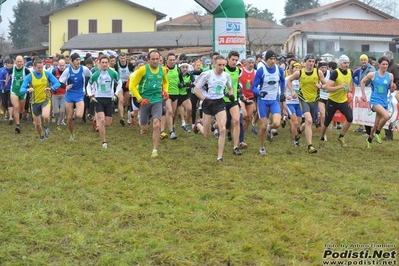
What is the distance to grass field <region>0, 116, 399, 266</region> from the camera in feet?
17.2

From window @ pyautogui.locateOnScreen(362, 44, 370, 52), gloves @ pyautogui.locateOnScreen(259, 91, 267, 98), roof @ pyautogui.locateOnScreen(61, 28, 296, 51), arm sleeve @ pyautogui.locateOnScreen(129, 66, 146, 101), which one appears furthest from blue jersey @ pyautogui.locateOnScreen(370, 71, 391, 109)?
window @ pyautogui.locateOnScreen(362, 44, 370, 52)

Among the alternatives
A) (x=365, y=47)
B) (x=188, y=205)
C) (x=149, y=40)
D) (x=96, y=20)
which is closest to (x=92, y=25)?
(x=96, y=20)

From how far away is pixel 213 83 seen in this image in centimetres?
995

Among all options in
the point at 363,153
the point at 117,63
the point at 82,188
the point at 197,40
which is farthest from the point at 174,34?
the point at 82,188

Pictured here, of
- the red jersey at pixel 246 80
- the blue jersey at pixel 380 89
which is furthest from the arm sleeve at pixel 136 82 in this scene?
the blue jersey at pixel 380 89

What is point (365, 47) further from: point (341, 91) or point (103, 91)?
point (103, 91)

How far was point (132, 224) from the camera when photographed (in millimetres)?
6059

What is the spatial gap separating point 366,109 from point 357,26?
36.3m

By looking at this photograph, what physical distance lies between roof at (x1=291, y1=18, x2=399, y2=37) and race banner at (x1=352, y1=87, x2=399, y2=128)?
31.2 meters

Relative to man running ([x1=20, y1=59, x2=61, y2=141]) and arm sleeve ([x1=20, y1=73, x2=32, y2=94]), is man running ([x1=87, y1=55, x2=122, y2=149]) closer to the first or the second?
man running ([x1=20, y1=59, x2=61, y2=141])

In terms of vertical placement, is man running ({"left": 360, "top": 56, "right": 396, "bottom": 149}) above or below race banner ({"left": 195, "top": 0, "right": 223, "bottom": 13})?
below

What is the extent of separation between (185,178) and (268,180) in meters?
1.23

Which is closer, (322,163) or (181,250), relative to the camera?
(181,250)

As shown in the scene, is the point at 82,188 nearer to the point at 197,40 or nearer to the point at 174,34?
the point at 197,40
